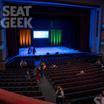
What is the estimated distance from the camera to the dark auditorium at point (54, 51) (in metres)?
9.61

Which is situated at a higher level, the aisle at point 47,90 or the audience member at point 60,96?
the audience member at point 60,96

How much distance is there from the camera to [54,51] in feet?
68.8

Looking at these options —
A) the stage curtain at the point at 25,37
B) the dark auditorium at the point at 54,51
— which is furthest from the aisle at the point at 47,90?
the stage curtain at the point at 25,37

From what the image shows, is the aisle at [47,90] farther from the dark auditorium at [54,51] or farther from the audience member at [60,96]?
the audience member at [60,96]

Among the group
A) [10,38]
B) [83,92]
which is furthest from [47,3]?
[83,92]

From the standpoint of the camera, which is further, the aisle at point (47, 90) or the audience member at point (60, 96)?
the aisle at point (47, 90)

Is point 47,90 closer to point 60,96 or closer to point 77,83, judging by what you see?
point 77,83

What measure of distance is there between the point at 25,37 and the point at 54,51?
3.89 m

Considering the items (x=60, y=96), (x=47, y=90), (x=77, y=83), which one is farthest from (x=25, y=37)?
(x=60, y=96)

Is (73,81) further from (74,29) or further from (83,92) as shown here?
(74,29)

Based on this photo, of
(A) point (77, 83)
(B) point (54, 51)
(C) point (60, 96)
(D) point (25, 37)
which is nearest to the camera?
(C) point (60, 96)

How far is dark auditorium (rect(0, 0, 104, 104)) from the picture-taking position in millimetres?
9609

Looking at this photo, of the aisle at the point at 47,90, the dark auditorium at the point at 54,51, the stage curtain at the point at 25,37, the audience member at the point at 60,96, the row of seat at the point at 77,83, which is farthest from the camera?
the stage curtain at the point at 25,37

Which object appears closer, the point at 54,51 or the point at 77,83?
the point at 77,83
